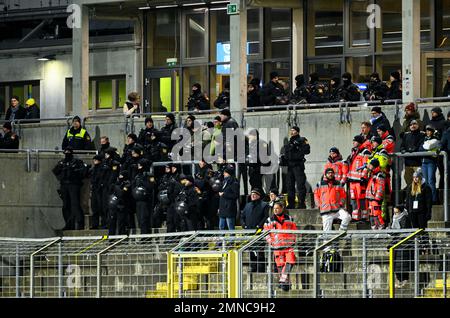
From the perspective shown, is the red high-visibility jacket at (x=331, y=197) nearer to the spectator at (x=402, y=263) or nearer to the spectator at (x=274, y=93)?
the spectator at (x=274, y=93)

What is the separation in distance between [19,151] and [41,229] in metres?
2.41

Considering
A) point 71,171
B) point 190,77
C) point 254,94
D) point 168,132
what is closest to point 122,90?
point 190,77

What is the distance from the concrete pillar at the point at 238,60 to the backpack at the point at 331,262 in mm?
13862

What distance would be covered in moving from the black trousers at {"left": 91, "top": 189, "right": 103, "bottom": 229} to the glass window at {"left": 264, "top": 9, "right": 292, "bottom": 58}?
8182mm

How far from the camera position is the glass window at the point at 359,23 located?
117 feet

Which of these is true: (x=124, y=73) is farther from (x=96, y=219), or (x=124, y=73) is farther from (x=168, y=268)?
(x=168, y=268)

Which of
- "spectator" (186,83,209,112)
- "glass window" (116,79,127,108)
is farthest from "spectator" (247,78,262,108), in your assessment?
"glass window" (116,79,127,108)

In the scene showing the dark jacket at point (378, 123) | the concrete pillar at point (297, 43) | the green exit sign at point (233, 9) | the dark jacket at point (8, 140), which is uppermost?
the green exit sign at point (233, 9)

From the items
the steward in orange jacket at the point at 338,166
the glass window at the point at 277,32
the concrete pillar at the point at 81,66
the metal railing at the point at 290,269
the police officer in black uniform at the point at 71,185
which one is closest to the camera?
the metal railing at the point at 290,269

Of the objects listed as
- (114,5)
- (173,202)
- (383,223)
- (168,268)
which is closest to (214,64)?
(114,5)

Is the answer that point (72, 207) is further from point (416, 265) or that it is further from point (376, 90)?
point (416, 265)

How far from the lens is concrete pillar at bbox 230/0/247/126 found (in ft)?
111

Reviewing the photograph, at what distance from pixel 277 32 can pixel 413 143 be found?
36.9ft

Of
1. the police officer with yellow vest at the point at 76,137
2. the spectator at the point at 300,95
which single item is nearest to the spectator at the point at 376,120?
the spectator at the point at 300,95
